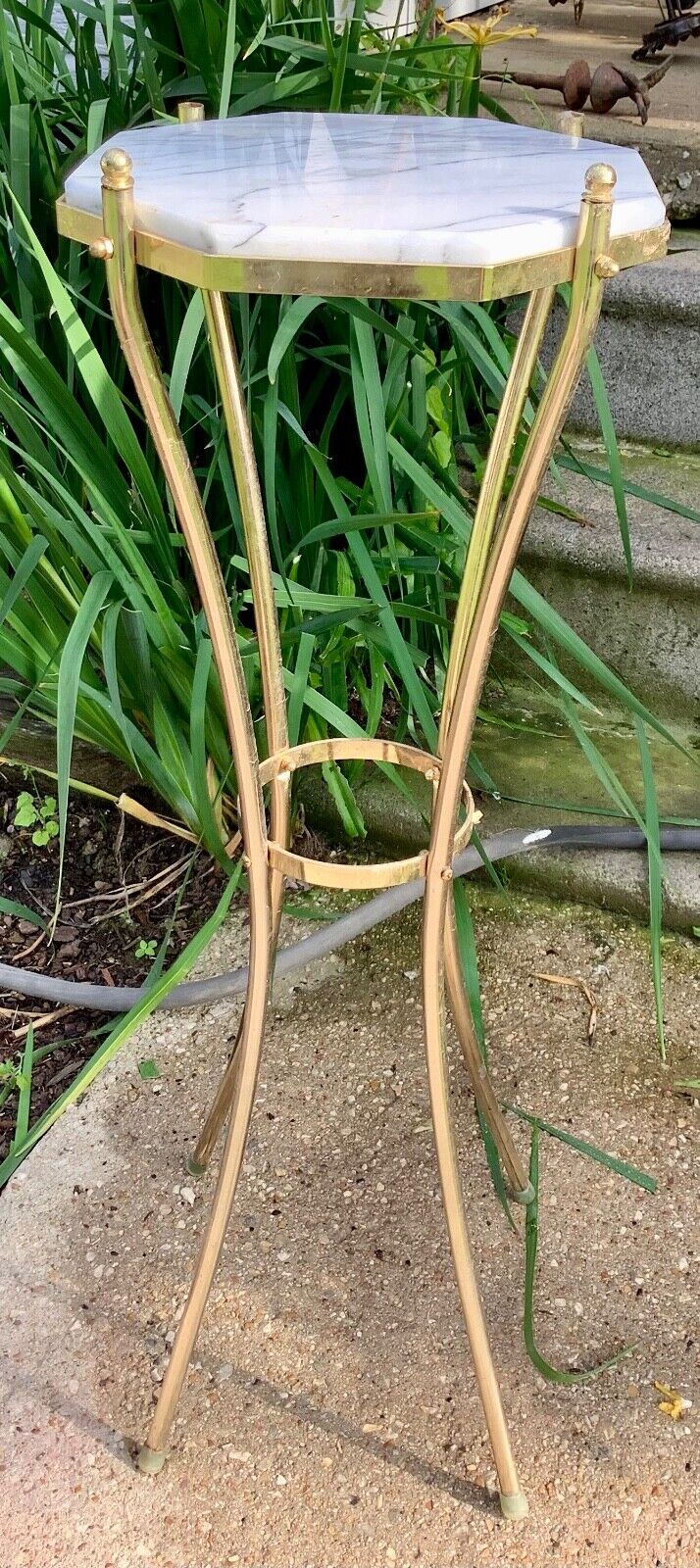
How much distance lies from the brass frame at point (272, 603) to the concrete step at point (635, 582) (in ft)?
2.75

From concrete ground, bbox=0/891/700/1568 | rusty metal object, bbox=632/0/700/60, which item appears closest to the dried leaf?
concrete ground, bbox=0/891/700/1568

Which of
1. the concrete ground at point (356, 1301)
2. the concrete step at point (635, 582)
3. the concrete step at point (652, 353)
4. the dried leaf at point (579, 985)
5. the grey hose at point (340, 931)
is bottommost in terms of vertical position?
the concrete ground at point (356, 1301)

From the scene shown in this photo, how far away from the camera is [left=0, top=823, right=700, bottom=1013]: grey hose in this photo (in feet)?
5.12

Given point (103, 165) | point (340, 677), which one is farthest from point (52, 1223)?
point (103, 165)

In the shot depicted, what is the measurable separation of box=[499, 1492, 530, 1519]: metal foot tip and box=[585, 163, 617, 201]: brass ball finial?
1.00 m

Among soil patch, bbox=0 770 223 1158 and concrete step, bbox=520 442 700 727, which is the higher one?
concrete step, bbox=520 442 700 727

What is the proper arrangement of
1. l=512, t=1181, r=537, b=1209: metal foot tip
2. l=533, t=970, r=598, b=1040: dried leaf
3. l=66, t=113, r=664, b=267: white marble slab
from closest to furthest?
l=66, t=113, r=664, b=267: white marble slab
l=512, t=1181, r=537, b=1209: metal foot tip
l=533, t=970, r=598, b=1040: dried leaf

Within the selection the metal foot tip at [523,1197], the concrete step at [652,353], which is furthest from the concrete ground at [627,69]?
the metal foot tip at [523,1197]

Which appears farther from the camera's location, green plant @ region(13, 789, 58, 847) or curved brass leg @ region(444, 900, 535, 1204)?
green plant @ region(13, 789, 58, 847)

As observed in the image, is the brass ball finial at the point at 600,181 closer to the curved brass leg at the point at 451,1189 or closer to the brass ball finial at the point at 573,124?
the brass ball finial at the point at 573,124

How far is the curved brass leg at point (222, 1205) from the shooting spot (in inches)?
40.1

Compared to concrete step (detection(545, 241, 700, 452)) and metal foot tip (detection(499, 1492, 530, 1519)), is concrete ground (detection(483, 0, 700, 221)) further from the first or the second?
metal foot tip (detection(499, 1492, 530, 1519))

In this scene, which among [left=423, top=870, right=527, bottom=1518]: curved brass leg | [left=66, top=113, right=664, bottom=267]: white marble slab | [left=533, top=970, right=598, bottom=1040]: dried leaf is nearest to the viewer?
[left=66, top=113, right=664, bottom=267]: white marble slab

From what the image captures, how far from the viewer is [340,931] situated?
1.60 m
